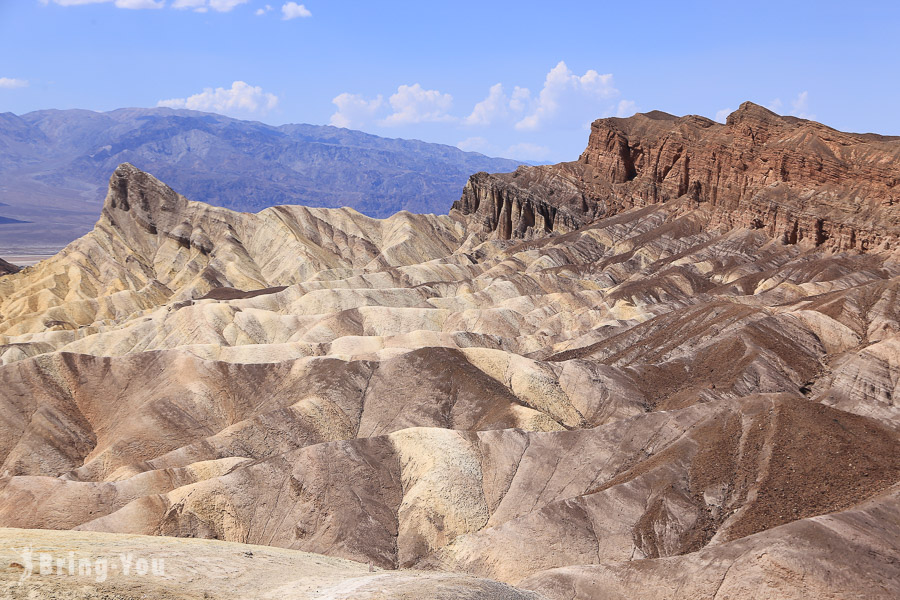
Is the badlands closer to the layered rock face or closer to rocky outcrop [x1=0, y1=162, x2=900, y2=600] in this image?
rocky outcrop [x1=0, y1=162, x2=900, y2=600]

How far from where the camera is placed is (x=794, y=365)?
64.4 metres

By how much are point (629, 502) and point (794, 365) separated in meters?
29.5

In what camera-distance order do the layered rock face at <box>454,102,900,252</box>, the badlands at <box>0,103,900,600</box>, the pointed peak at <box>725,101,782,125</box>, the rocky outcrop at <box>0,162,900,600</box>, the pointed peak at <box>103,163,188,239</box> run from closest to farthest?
the badlands at <box>0,103,900,600</box>, the rocky outcrop at <box>0,162,900,600</box>, the layered rock face at <box>454,102,900,252</box>, the pointed peak at <box>725,101,782,125</box>, the pointed peak at <box>103,163,188,239</box>

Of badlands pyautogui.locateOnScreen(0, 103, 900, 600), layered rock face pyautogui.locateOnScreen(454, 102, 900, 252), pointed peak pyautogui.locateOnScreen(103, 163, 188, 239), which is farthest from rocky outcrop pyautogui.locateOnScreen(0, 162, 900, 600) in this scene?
pointed peak pyautogui.locateOnScreen(103, 163, 188, 239)

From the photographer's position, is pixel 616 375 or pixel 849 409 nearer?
pixel 849 409

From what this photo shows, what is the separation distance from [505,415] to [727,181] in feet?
274

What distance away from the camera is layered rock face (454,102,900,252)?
103312 mm

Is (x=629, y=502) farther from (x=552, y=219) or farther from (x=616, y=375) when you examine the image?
(x=552, y=219)

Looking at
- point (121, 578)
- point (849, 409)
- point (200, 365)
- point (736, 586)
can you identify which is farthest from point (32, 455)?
point (849, 409)

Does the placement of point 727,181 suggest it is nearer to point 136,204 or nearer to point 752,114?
point 752,114

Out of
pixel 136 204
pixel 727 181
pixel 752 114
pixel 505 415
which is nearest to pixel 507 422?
pixel 505 415

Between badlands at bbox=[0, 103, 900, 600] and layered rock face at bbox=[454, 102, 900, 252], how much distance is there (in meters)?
0.56

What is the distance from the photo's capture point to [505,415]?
56500 millimetres

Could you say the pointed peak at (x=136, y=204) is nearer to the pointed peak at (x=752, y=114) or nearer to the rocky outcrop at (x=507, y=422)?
the rocky outcrop at (x=507, y=422)
